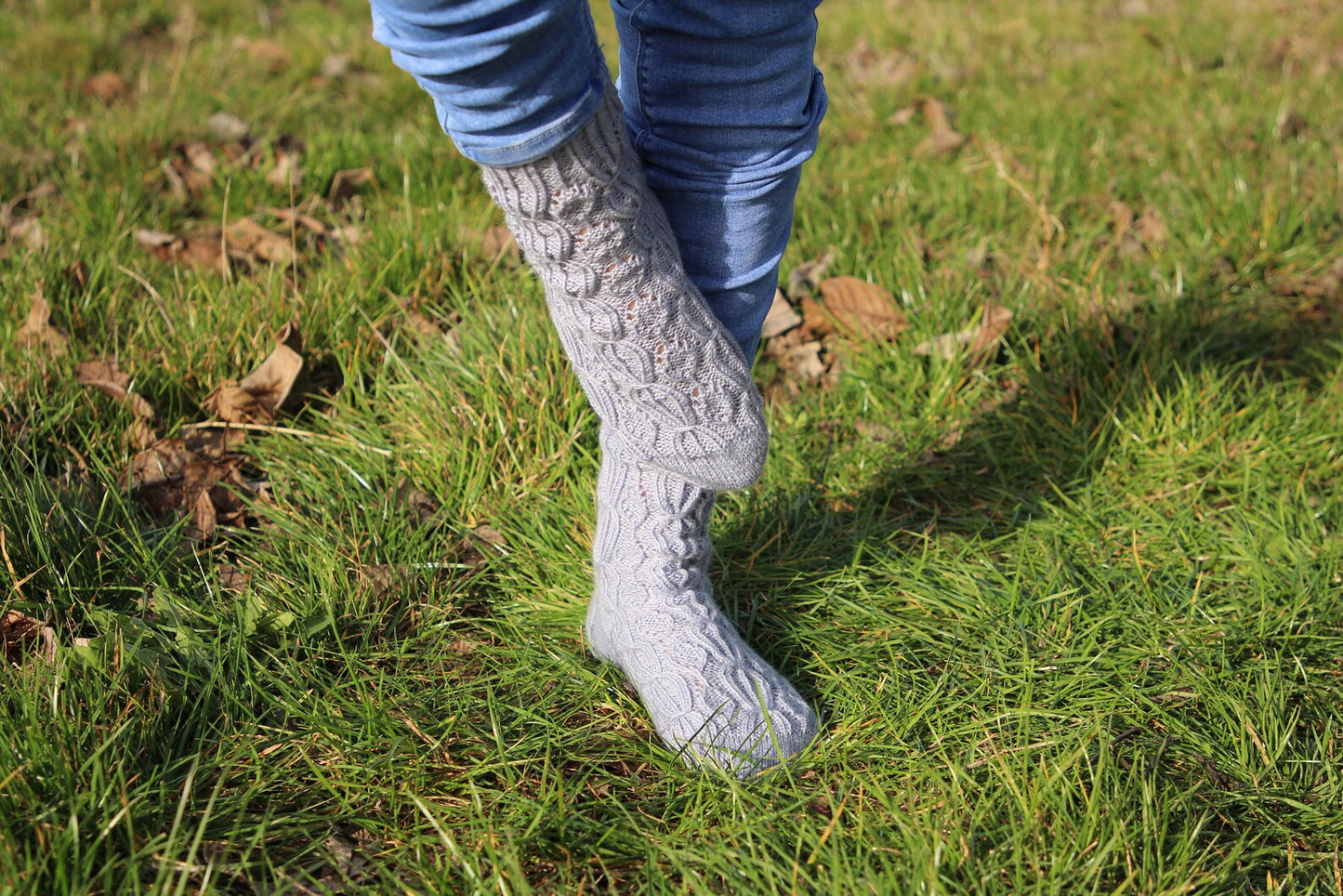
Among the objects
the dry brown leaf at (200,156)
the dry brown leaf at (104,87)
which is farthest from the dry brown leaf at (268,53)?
the dry brown leaf at (200,156)

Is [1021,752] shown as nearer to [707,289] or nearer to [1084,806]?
[1084,806]

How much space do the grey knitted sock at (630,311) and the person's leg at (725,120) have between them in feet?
0.20

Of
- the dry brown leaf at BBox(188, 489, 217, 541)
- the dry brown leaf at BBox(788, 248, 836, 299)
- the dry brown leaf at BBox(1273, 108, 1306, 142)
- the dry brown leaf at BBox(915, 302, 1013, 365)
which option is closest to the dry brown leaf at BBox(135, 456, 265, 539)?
the dry brown leaf at BBox(188, 489, 217, 541)

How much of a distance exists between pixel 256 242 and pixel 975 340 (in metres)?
1.54

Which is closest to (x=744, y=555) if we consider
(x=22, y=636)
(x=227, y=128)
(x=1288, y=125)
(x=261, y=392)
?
(x=261, y=392)

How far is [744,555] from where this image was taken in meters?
1.63

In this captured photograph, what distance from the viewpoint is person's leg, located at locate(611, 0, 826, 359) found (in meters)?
1.01

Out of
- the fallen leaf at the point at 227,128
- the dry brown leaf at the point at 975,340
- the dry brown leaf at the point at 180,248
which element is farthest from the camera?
the fallen leaf at the point at 227,128

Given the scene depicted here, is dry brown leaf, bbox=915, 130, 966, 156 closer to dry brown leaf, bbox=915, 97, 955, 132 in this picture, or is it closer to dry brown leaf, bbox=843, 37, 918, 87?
dry brown leaf, bbox=915, 97, 955, 132

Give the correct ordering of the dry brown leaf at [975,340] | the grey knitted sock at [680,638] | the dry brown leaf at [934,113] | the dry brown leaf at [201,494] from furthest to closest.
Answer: the dry brown leaf at [934,113] → the dry brown leaf at [975,340] → the dry brown leaf at [201,494] → the grey knitted sock at [680,638]

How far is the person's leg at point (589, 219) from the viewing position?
0.84 meters

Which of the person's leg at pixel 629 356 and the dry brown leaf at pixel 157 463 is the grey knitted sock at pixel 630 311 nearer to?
the person's leg at pixel 629 356

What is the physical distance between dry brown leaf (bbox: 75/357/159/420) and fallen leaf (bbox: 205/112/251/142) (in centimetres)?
109

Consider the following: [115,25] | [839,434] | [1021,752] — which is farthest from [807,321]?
[115,25]
